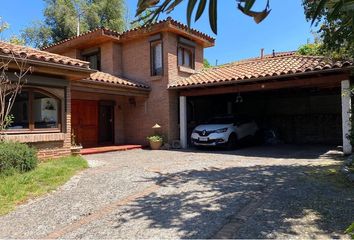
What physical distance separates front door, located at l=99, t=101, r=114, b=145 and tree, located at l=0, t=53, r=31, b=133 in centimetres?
632

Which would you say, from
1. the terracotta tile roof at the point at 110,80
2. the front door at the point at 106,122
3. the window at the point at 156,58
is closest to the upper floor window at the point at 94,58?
the front door at the point at 106,122

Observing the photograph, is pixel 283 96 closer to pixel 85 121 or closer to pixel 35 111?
pixel 85 121

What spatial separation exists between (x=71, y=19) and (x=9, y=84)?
22.0m

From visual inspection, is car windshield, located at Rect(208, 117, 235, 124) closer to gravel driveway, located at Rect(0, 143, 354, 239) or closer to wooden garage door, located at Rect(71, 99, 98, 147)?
wooden garage door, located at Rect(71, 99, 98, 147)

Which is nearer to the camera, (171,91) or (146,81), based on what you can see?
(171,91)

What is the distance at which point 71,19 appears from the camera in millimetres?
29297

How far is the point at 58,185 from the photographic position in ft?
24.1

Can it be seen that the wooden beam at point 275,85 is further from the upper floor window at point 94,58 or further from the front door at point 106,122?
the upper floor window at point 94,58

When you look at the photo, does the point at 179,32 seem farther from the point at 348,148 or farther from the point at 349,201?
the point at 349,201

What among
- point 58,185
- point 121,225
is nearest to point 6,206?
point 58,185

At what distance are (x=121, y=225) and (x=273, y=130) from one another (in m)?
14.6

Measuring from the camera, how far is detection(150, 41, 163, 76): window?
15.8m

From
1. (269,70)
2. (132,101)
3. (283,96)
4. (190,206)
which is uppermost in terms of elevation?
(269,70)

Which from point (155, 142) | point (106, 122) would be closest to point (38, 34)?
point (106, 122)
